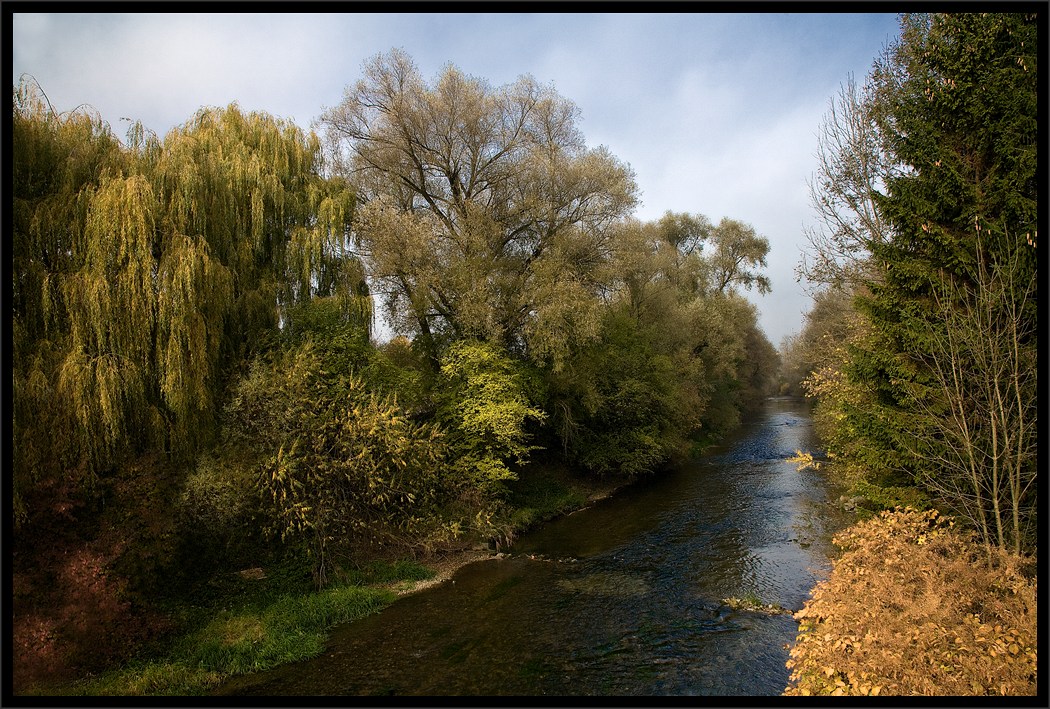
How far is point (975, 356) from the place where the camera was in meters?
7.81

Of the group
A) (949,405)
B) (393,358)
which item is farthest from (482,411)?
(949,405)

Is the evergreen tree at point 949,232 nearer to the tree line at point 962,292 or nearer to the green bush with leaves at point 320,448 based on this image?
the tree line at point 962,292

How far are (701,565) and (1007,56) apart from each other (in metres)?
11.4

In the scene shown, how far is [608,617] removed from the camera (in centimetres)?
1066

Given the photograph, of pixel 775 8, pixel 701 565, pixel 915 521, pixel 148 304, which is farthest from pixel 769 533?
pixel 148 304

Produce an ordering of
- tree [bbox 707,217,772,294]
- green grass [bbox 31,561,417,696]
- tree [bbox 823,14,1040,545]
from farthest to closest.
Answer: tree [bbox 707,217,772,294] < green grass [bbox 31,561,417,696] < tree [bbox 823,14,1040,545]

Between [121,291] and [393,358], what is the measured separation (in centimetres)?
935

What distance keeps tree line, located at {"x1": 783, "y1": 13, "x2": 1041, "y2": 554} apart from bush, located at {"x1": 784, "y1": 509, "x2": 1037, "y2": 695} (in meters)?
1.34

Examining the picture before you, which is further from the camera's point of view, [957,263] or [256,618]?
[256,618]

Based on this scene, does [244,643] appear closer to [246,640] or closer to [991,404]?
[246,640]

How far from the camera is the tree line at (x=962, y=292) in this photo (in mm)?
7727

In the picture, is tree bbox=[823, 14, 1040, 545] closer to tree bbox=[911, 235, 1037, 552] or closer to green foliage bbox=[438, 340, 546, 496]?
tree bbox=[911, 235, 1037, 552]

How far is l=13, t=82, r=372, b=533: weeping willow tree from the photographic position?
9.93 m

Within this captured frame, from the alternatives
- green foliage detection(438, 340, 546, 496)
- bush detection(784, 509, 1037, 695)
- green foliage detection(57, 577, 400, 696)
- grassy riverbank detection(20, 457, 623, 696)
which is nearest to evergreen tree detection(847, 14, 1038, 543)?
bush detection(784, 509, 1037, 695)
